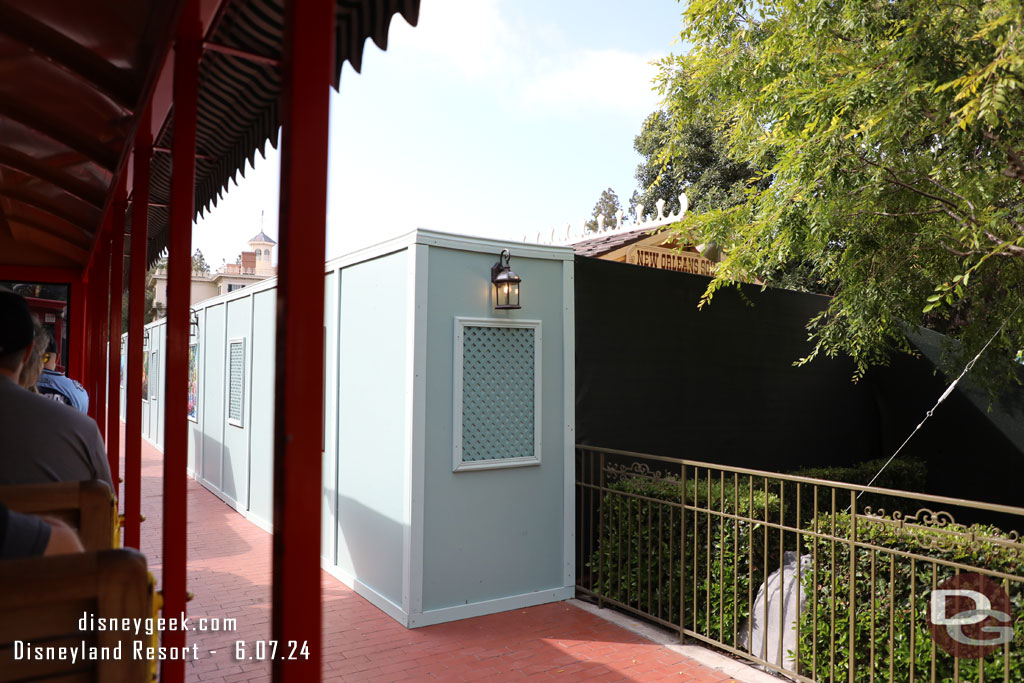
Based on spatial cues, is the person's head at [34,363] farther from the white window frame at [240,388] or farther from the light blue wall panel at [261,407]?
the white window frame at [240,388]

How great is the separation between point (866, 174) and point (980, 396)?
A: 4.10 meters

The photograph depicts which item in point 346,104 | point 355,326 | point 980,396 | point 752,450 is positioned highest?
point 346,104

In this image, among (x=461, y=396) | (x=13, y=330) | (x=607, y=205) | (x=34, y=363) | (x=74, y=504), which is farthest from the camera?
(x=607, y=205)

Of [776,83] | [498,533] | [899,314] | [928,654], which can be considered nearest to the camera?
[928,654]

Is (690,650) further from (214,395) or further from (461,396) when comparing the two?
(214,395)

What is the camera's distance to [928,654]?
3.43 meters

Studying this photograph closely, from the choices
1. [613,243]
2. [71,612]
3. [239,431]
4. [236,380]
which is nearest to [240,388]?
[236,380]

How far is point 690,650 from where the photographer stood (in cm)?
436

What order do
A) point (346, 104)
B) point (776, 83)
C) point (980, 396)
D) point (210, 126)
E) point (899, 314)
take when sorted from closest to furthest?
point (346, 104) → point (210, 126) → point (776, 83) → point (899, 314) → point (980, 396)

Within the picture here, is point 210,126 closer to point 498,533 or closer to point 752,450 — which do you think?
point 498,533

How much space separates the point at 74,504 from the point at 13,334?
61cm

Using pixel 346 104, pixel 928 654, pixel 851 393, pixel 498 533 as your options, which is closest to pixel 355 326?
pixel 498 533

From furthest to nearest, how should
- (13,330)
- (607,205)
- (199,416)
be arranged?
(607,205)
(199,416)
(13,330)

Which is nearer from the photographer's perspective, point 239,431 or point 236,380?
point 239,431
